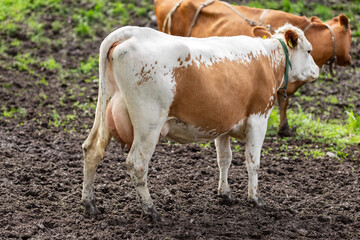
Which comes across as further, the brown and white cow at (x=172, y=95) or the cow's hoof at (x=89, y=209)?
the cow's hoof at (x=89, y=209)

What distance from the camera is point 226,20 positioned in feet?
26.1

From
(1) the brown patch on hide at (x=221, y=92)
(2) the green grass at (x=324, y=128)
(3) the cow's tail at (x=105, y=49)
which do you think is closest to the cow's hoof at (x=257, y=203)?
(1) the brown patch on hide at (x=221, y=92)

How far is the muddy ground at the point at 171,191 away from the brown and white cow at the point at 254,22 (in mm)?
1314

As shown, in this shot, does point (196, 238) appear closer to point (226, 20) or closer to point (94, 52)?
point (226, 20)

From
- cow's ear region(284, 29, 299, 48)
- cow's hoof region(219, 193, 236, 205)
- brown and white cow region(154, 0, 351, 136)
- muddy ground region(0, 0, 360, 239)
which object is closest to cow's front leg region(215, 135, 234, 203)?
cow's hoof region(219, 193, 236, 205)

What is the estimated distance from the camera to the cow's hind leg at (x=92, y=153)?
15.8ft

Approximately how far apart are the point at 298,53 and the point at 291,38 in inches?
8.5

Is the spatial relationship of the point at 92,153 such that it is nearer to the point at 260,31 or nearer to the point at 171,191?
the point at 171,191

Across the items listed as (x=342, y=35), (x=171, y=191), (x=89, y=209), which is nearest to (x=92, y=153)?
(x=89, y=209)

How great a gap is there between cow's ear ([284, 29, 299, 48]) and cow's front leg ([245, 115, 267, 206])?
0.87 m

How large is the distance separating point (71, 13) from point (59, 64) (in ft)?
7.57

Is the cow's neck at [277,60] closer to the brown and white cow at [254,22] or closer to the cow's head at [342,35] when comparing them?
the brown and white cow at [254,22]

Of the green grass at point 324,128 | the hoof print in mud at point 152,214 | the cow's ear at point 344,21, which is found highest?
the cow's ear at point 344,21

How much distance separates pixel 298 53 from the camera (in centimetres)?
577
